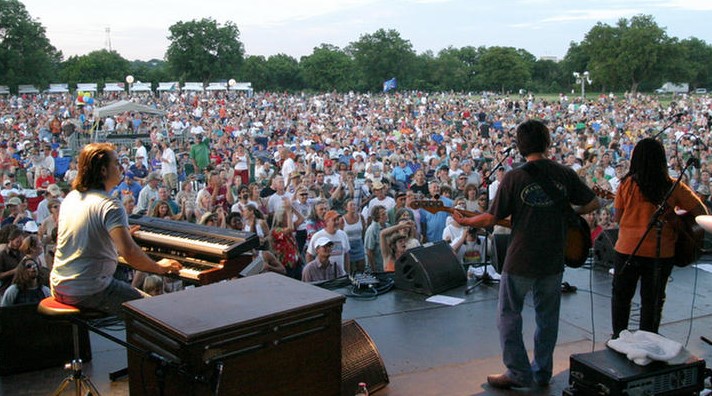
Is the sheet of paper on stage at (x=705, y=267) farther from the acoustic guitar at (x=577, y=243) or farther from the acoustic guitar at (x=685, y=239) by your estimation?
the acoustic guitar at (x=577, y=243)

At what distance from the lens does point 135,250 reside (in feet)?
10.9

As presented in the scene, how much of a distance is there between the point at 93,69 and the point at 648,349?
286ft

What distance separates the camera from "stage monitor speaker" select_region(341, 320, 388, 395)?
3.70m

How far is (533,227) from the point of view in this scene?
3.57 m

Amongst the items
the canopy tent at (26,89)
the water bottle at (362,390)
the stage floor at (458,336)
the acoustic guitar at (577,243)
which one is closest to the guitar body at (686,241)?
the acoustic guitar at (577,243)

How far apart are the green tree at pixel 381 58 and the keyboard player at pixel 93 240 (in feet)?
251

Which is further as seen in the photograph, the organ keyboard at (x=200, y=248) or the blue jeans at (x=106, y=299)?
the organ keyboard at (x=200, y=248)

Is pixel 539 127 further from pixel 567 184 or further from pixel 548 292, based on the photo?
pixel 548 292

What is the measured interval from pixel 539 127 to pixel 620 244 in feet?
3.85

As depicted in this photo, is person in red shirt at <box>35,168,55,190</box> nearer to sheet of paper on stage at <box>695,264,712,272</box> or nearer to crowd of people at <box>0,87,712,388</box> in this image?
crowd of people at <box>0,87,712,388</box>

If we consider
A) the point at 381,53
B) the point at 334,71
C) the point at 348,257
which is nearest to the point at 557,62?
the point at 381,53

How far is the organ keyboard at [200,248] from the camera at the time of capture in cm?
409

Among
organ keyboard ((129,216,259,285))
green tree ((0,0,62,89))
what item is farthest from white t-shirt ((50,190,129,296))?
green tree ((0,0,62,89))

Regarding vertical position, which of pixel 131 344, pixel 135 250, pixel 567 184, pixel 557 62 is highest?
pixel 557 62
